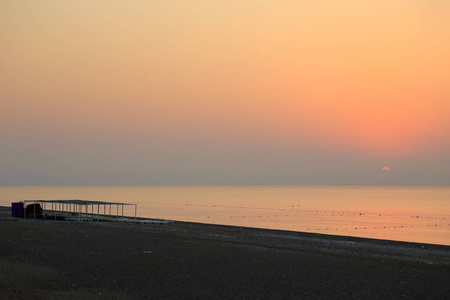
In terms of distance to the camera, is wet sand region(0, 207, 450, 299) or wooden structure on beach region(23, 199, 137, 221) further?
wooden structure on beach region(23, 199, 137, 221)

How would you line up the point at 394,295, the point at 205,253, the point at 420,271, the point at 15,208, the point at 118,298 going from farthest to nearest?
the point at 15,208 → the point at 205,253 → the point at 420,271 → the point at 394,295 → the point at 118,298

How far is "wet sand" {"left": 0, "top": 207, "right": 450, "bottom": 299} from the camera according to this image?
586 inches

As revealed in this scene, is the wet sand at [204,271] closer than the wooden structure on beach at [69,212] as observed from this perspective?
Yes

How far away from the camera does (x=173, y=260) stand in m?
21.0

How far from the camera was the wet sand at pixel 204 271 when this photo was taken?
14.9 metres

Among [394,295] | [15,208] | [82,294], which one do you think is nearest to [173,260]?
[82,294]

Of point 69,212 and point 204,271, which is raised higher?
point 204,271

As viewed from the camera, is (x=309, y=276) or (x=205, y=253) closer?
(x=309, y=276)

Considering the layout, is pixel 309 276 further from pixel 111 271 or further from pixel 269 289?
pixel 111 271

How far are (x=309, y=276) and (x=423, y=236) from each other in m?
43.2

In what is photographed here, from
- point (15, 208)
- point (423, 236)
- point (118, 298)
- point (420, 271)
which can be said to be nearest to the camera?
point (118, 298)

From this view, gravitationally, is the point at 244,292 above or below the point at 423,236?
above

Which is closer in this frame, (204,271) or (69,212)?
(204,271)

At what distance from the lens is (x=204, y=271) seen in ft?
60.7
